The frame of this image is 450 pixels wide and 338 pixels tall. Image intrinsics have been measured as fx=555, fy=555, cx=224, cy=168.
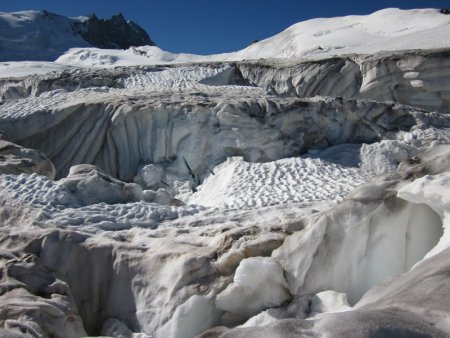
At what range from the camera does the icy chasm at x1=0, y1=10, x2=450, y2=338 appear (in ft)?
11.8

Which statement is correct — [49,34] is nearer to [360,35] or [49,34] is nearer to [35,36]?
[35,36]

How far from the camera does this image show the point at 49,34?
33031 millimetres

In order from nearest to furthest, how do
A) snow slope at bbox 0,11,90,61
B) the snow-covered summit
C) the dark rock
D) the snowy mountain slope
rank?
the snow-covered summit → snow slope at bbox 0,11,90,61 → the snowy mountain slope → the dark rock

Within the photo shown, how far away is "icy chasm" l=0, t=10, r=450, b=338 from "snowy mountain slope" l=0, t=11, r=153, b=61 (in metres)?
20.6

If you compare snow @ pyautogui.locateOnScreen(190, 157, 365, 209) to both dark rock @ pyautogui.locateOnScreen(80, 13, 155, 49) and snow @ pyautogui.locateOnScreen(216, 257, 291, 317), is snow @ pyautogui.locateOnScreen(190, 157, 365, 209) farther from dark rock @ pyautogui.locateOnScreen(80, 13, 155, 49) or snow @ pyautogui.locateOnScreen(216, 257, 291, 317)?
dark rock @ pyautogui.locateOnScreen(80, 13, 155, 49)

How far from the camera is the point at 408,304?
273 centimetres

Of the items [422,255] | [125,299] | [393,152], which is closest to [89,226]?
[125,299]

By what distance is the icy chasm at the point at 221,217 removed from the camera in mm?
3600

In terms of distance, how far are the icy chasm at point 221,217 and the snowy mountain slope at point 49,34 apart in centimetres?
2058

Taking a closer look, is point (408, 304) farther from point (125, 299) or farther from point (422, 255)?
point (125, 299)

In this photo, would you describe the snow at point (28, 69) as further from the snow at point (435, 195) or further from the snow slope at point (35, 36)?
the snow at point (435, 195)

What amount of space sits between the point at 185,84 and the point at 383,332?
10198 millimetres

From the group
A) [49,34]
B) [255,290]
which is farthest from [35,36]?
[255,290]

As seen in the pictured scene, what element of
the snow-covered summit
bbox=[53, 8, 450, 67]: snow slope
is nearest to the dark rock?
bbox=[53, 8, 450, 67]: snow slope
